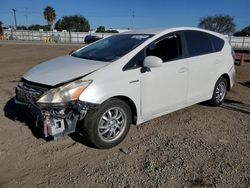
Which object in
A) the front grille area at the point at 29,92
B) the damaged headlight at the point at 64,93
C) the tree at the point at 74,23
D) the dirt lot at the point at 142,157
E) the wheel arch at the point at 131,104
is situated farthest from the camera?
the tree at the point at 74,23

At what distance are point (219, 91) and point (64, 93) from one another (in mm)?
3549

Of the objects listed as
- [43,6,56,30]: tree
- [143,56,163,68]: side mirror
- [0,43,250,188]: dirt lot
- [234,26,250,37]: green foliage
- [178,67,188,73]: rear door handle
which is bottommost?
[0,43,250,188]: dirt lot

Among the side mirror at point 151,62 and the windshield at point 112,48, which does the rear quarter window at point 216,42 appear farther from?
the side mirror at point 151,62

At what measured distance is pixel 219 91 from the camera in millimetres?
5539

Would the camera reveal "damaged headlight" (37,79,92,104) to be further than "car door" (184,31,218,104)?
No

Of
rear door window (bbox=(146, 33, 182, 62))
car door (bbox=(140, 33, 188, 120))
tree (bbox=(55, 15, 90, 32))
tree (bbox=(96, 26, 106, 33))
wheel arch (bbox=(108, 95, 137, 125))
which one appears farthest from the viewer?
tree (bbox=(55, 15, 90, 32))

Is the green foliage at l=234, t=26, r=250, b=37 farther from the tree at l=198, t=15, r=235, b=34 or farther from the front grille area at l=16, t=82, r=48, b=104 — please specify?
the front grille area at l=16, t=82, r=48, b=104

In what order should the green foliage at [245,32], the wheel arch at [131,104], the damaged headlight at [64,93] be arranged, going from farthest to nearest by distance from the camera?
1. the green foliage at [245,32]
2. the wheel arch at [131,104]
3. the damaged headlight at [64,93]

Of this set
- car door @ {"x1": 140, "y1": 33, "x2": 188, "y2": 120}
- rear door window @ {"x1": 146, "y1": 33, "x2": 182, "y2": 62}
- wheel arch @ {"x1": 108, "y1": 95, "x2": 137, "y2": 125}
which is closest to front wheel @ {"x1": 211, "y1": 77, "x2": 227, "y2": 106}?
car door @ {"x1": 140, "y1": 33, "x2": 188, "y2": 120}

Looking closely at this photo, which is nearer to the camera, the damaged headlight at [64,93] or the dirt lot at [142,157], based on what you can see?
the dirt lot at [142,157]

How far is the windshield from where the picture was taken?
13.4ft

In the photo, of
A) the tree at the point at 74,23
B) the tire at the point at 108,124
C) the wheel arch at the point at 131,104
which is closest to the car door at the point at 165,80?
the wheel arch at the point at 131,104

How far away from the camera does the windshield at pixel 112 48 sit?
407cm

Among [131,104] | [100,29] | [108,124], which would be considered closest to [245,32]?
[100,29]
